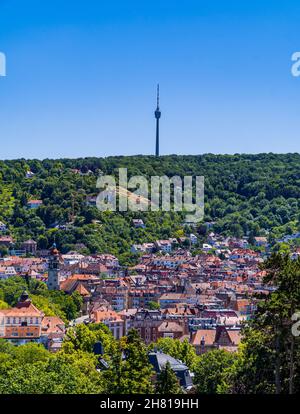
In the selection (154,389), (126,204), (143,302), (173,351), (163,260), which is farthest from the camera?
(126,204)

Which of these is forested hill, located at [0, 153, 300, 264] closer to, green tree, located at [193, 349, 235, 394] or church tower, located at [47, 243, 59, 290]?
church tower, located at [47, 243, 59, 290]

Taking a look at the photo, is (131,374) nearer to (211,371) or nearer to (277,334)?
(277,334)

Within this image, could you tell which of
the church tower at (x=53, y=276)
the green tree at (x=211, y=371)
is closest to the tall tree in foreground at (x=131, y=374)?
the green tree at (x=211, y=371)

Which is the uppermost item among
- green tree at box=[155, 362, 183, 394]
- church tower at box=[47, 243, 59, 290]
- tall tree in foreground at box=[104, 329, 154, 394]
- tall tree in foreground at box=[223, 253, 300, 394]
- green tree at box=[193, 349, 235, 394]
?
tall tree in foreground at box=[223, 253, 300, 394]

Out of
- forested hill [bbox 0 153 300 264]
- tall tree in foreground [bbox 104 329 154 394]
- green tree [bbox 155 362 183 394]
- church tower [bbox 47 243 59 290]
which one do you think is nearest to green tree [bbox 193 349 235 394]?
green tree [bbox 155 362 183 394]

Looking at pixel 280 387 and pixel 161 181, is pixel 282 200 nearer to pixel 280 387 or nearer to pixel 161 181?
pixel 161 181

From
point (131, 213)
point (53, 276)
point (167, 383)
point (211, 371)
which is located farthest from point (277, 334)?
point (131, 213)

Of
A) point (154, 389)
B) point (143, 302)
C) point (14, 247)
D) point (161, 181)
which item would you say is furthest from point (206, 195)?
point (154, 389)

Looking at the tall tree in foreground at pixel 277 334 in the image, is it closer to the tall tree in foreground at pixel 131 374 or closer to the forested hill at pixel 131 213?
the tall tree in foreground at pixel 131 374
